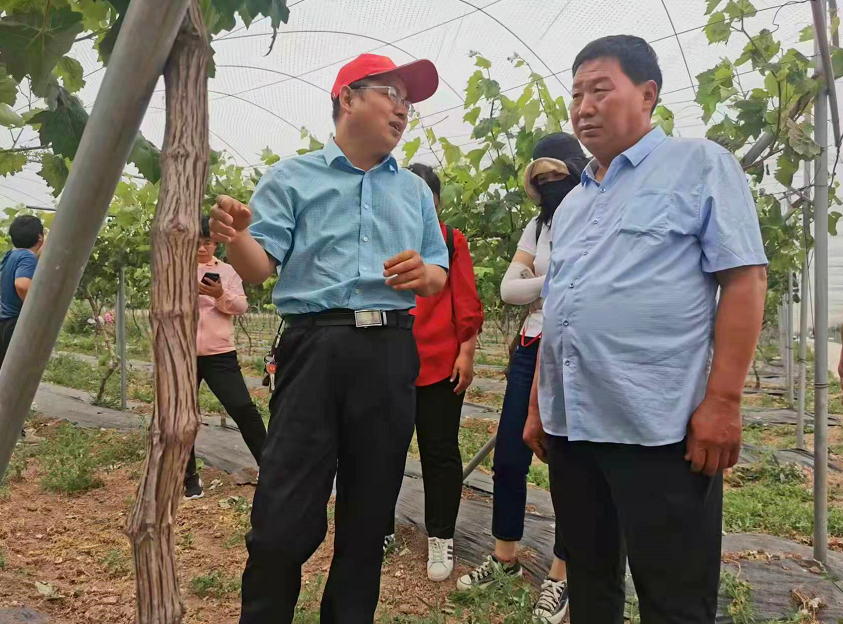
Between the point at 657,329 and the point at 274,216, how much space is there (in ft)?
2.94

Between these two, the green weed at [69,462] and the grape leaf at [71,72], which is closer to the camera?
the grape leaf at [71,72]

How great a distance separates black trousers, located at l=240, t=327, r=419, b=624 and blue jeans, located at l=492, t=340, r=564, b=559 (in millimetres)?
762

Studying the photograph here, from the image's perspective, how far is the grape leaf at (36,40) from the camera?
1.19m

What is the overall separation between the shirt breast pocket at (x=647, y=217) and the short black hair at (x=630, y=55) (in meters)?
0.29

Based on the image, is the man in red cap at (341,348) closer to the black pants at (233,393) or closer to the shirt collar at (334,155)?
the shirt collar at (334,155)


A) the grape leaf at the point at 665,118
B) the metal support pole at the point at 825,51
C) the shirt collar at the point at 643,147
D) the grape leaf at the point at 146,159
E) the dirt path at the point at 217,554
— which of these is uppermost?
the grape leaf at the point at 665,118

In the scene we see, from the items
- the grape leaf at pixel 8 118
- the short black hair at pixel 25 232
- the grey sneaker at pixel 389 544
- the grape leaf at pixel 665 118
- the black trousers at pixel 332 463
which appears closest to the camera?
the black trousers at pixel 332 463

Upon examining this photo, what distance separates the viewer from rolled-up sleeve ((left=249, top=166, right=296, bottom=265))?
152 cm

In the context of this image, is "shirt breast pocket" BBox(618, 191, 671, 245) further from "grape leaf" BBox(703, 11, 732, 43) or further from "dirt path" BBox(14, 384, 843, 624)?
"grape leaf" BBox(703, 11, 732, 43)

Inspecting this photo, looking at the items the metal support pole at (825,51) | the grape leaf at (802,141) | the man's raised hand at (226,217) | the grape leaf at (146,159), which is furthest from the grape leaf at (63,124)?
the grape leaf at (802,141)

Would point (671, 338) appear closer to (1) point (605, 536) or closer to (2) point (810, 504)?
(1) point (605, 536)

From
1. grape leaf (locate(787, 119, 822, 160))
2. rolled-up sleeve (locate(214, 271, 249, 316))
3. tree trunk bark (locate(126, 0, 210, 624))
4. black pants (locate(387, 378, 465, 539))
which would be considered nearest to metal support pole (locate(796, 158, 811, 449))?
grape leaf (locate(787, 119, 822, 160))

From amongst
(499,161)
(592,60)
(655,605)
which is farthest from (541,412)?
(499,161)

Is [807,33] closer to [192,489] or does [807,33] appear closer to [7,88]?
[7,88]
